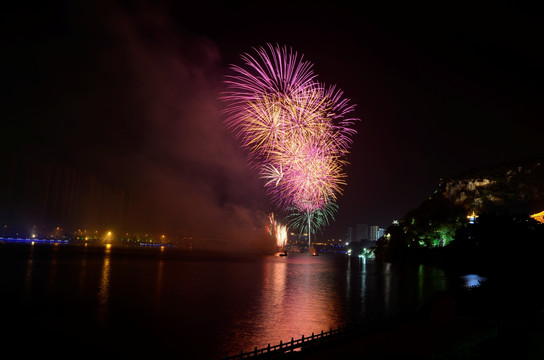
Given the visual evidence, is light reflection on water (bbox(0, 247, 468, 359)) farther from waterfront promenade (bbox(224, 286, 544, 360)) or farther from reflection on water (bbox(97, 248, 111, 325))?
waterfront promenade (bbox(224, 286, 544, 360))

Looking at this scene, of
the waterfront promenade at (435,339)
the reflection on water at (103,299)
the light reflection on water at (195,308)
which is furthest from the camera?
the reflection on water at (103,299)

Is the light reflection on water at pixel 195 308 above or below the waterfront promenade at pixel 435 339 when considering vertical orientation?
below

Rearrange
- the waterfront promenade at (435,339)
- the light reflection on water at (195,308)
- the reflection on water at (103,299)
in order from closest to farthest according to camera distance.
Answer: the waterfront promenade at (435,339)
the light reflection on water at (195,308)
the reflection on water at (103,299)

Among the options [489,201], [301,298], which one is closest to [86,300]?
[301,298]

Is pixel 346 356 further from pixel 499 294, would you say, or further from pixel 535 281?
pixel 535 281

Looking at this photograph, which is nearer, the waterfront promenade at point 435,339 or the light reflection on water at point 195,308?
the waterfront promenade at point 435,339

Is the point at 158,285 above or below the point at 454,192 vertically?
below

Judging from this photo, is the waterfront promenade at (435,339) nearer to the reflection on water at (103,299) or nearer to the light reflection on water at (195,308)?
the light reflection on water at (195,308)

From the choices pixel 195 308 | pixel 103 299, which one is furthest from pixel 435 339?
pixel 103 299

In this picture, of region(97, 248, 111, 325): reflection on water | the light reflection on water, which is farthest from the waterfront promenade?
region(97, 248, 111, 325): reflection on water

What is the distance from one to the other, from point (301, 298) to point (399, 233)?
8110 centimetres

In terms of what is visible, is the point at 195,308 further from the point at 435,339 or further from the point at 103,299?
the point at 435,339

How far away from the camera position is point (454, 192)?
4592 inches

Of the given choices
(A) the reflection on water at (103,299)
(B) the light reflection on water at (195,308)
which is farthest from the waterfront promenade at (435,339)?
(A) the reflection on water at (103,299)
